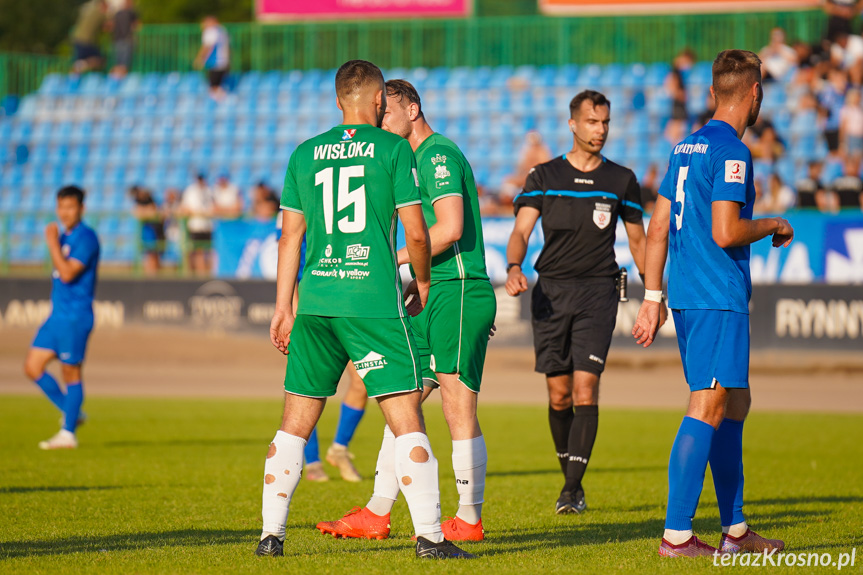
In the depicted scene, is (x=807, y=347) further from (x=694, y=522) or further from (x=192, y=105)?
(x=192, y=105)

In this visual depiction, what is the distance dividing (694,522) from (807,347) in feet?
35.3

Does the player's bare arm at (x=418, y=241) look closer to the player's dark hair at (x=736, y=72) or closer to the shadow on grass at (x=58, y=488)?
the player's dark hair at (x=736, y=72)

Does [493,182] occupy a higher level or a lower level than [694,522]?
higher

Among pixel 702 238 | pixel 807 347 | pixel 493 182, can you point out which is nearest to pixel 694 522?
pixel 702 238

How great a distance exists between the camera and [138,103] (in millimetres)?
28672

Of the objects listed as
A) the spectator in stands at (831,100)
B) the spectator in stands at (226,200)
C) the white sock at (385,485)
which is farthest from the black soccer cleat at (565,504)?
the spectator in stands at (226,200)

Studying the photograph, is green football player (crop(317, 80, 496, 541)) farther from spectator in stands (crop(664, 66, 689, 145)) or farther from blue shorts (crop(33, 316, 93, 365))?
spectator in stands (crop(664, 66, 689, 145))

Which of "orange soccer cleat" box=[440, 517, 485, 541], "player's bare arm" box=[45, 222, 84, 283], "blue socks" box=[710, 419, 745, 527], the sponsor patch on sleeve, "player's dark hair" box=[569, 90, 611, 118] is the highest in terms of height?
"player's dark hair" box=[569, 90, 611, 118]

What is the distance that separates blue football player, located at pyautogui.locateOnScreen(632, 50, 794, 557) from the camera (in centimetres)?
521

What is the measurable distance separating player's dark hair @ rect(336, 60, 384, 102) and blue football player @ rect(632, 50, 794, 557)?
62.5 inches

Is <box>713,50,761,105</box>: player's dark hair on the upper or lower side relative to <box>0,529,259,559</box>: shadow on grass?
upper

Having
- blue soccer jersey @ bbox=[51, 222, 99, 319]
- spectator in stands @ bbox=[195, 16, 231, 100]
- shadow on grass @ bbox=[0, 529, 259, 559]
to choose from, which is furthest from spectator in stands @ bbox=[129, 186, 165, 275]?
shadow on grass @ bbox=[0, 529, 259, 559]

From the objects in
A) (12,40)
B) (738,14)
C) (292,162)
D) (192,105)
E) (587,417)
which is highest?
(12,40)

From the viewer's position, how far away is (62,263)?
1005cm
